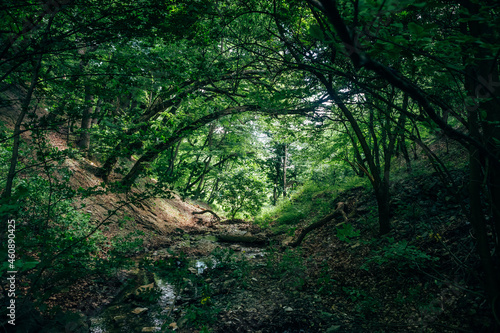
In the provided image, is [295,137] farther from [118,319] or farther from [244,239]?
[118,319]

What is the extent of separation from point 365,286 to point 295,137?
182 inches

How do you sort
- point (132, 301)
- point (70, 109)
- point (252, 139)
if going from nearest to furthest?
point (70, 109), point (132, 301), point (252, 139)

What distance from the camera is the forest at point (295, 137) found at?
1.86 metres

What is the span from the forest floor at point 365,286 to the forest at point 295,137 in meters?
0.03

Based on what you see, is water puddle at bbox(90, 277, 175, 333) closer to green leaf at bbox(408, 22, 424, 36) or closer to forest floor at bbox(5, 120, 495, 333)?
forest floor at bbox(5, 120, 495, 333)

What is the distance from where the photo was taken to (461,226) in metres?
4.03

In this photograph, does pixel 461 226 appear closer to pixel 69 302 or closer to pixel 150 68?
pixel 150 68

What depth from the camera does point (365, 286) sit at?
414 cm

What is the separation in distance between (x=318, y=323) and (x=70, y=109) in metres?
4.43

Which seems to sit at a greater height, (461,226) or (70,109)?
(70,109)

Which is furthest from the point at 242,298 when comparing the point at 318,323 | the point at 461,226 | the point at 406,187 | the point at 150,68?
the point at 406,187

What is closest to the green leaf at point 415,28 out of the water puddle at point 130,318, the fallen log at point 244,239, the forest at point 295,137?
the forest at point 295,137

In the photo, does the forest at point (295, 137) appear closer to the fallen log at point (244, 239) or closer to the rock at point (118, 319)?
the rock at point (118, 319)

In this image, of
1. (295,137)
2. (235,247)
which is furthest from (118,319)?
(295,137)
